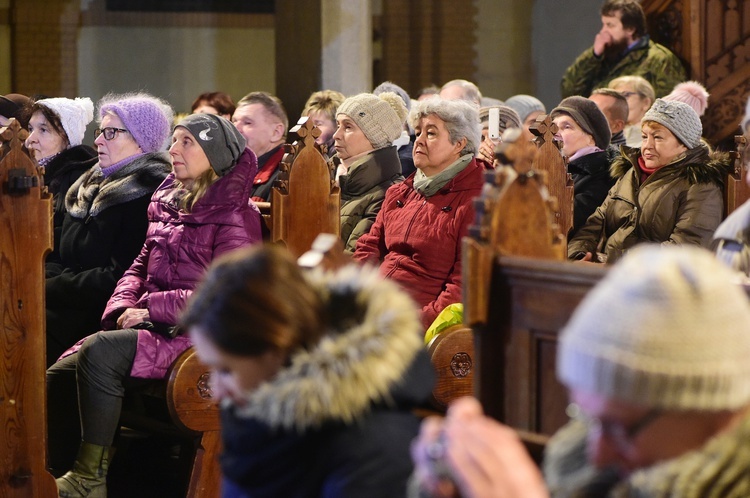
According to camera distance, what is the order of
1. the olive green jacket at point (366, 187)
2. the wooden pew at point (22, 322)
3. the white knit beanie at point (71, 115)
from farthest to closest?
the white knit beanie at point (71, 115) < the olive green jacket at point (366, 187) < the wooden pew at point (22, 322)

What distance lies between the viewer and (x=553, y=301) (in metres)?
2.38

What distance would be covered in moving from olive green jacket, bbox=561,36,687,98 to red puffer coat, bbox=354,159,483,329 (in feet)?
11.3

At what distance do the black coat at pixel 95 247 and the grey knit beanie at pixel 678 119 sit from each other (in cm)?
205

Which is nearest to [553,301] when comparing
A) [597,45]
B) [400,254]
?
[400,254]

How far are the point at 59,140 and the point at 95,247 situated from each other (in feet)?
3.30

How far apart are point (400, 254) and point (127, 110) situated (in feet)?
4.12

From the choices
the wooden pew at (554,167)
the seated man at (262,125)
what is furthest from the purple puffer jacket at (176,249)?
the seated man at (262,125)

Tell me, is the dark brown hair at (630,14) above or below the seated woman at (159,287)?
above

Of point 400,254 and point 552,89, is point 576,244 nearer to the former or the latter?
point 400,254

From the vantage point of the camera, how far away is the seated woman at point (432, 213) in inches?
163

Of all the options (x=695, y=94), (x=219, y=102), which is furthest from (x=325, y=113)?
(x=695, y=94)

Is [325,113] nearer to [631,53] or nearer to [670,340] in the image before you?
[631,53]

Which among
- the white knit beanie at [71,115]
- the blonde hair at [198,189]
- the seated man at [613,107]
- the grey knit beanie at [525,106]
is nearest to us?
the blonde hair at [198,189]

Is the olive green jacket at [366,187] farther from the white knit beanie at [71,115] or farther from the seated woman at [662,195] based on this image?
the white knit beanie at [71,115]
